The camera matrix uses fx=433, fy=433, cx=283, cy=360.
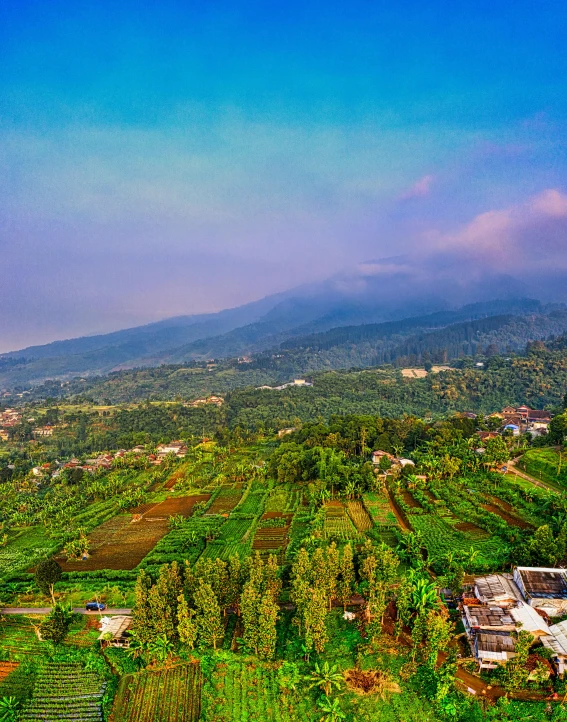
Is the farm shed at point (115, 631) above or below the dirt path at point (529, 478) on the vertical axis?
above

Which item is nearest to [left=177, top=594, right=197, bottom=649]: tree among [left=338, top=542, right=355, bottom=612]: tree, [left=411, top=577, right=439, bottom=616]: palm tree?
[left=338, top=542, right=355, bottom=612]: tree

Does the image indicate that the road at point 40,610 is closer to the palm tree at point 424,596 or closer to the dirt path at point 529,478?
the palm tree at point 424,596

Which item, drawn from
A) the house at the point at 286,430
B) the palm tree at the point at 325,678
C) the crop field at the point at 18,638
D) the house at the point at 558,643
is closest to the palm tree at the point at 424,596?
the house at the point at 558,643

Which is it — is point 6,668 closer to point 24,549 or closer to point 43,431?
point 24,549

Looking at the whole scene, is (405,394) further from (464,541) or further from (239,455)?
(464,541)

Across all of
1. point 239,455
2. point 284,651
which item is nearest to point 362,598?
point 284,651

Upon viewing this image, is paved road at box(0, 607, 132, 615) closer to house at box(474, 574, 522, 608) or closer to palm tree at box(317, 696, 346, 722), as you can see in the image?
palm tree at box(317, 696, 346, 722)

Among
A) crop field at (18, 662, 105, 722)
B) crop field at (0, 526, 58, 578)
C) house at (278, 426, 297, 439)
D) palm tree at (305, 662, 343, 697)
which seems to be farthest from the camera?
house at (278, 426, 297, 439)
